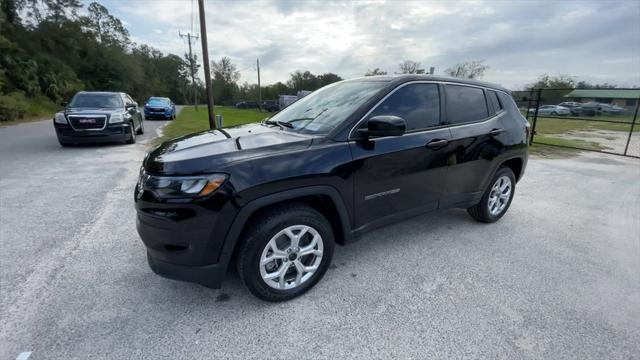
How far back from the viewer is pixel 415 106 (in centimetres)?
286

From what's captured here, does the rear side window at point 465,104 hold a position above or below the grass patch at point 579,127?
above

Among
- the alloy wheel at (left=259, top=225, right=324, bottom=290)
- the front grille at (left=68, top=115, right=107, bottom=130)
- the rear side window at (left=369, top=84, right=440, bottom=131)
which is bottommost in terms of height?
the alloy wheel at (left=259, top=225, right=324, bottom=290)

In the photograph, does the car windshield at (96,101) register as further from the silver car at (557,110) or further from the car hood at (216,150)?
the silver car at (557,110)

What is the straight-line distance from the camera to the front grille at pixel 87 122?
292 inches

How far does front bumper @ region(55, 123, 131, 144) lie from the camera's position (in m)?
7.46

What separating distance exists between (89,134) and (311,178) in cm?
782

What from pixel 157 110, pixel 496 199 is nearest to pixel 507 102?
pixel 496 199

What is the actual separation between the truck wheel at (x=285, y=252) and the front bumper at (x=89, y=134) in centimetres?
759

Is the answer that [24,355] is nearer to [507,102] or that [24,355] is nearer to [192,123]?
[507,102]

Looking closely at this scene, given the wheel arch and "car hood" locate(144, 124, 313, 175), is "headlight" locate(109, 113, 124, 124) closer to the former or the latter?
"car hood" locate(144, 124, 313, 175)

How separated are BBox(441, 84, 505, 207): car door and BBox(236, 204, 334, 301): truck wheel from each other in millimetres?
1516

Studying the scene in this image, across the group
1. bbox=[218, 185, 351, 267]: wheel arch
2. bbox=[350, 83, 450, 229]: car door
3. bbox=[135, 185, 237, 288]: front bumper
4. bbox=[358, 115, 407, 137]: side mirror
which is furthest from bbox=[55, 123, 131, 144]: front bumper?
bbox=[358, 115, 407, 137]: side mirror

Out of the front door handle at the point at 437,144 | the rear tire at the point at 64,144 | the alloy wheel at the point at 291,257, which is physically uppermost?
the front door handle at the point at 437,144

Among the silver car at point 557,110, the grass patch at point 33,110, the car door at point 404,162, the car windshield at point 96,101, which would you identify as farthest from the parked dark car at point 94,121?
the silver car at point 557,110
